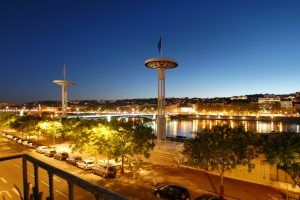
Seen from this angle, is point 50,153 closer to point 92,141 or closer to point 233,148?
point 92,141

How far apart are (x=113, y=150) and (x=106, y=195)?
28.4 m

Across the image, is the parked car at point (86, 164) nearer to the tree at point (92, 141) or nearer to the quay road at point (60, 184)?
the quay road at point (60, 184)

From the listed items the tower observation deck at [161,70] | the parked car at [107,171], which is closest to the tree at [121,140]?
the parked car at [107,171]

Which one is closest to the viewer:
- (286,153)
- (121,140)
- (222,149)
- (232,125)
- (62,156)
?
(286,153)

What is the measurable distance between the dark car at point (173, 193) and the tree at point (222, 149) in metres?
3.31

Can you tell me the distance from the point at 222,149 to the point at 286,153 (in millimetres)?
5432

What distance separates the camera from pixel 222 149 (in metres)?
24.4

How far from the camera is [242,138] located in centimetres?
2527

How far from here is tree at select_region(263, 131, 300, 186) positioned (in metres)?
20.2

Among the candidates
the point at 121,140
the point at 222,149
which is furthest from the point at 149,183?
the point at 222,149

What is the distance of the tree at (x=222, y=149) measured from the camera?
80.0 feet

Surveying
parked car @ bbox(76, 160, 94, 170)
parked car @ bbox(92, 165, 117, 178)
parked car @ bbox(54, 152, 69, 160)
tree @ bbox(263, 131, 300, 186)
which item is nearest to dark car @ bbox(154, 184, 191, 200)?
tree @ bbox(263, 131, 300, 186)

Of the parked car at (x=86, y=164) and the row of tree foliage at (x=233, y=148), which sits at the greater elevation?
the row of tree foliage at (x=233, y=148)

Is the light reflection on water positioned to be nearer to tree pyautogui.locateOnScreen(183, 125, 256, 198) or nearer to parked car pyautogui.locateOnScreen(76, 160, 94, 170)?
parked car pyautogui.locateOnScreen(76, 160, 94, 170)
